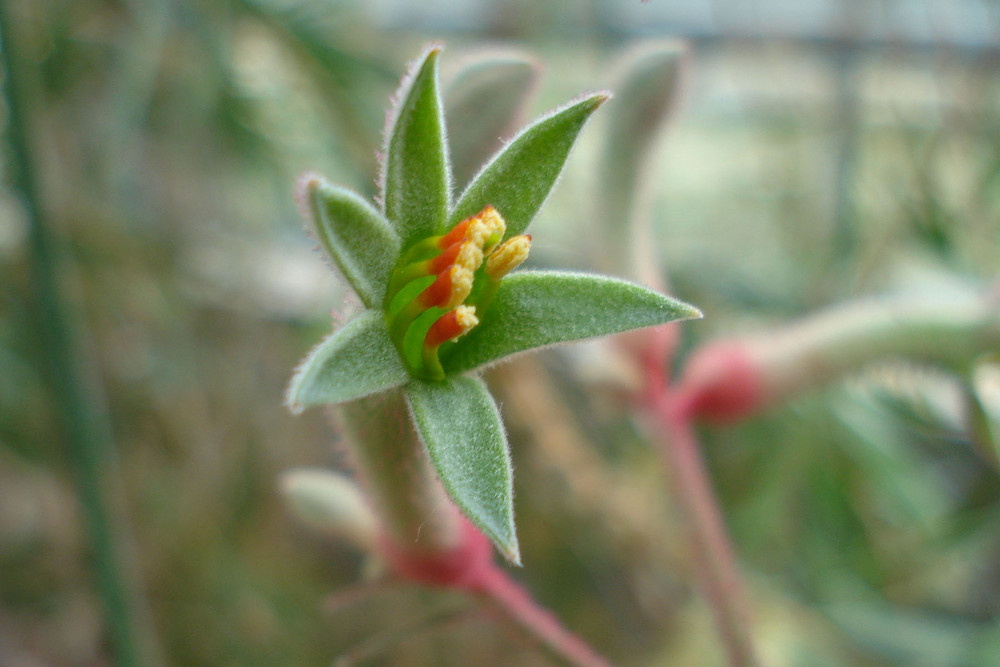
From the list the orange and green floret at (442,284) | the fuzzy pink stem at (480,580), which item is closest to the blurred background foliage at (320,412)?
the fuzzy pink stem at (480,580)

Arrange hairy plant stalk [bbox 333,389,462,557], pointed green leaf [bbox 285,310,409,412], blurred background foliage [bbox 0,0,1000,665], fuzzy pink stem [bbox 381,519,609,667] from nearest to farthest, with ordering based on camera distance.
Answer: pointed green leaf [bbox 285,310,409,412], hairy plant stalk [bbox 333,389,462,557], fuzzy pink stem [bbox 381,519,609,667], blurred background foliage [bbox 0,0,1000,665]

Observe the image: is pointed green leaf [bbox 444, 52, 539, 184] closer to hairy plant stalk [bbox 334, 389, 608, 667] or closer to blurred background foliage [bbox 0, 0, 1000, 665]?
hairy plant stalk [bbox 334, 389, 608, 667]

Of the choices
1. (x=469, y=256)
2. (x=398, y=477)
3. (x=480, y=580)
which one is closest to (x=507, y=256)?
(x=469, y=256)

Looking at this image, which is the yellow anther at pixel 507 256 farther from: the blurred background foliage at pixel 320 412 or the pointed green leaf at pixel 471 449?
the blurred background foliage at pixel 320 412

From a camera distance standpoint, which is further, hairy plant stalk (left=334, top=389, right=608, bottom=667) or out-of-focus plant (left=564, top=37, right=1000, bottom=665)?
out-of-focus plant (left=564, top=37, right=1000, bottom=665)

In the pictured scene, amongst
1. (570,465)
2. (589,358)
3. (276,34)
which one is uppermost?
(276,34)

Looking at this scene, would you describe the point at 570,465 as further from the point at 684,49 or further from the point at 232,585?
the point at 684,49

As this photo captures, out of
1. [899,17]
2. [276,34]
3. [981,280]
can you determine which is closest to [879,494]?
[981,280]

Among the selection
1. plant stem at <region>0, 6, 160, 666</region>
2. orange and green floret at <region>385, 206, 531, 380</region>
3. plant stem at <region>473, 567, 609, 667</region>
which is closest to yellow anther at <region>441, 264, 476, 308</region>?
orange and green floret at <region>385, 206, 531, 380</region>

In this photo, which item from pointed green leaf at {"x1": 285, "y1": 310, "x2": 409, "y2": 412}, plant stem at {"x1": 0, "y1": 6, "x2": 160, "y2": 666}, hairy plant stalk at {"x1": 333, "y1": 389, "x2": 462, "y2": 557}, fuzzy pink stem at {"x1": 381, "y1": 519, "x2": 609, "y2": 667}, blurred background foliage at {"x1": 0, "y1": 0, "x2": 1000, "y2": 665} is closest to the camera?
pointed green leaf at {"x1": 285, "y1": 310, "x2": 409, "y2": 412}
